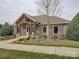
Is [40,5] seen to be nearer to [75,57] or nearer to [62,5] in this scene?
[62,5]

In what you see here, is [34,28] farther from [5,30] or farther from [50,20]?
[5,30]

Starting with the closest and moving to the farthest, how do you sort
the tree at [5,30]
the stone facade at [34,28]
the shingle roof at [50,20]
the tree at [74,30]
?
the tree at [74,30] → the stone facade at [34,28] → the shingle roof at [50,20] → the tree at [5,30]

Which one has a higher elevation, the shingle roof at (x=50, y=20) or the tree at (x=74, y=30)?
the shingle roof at (x=50, y=20)

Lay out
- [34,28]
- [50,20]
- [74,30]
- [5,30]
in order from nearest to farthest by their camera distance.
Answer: [74,30]
[34,28]
[50,20]
[5,30]

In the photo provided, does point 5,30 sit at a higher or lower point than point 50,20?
lower

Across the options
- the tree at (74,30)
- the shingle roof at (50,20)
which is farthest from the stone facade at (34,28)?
the tree at (74,30)

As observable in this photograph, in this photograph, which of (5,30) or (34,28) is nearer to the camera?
(34,28)

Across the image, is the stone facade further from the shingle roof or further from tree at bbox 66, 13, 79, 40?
tree at bbox 66, 13, 79, 40

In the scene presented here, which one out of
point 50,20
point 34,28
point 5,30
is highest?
Answer: point 50,20

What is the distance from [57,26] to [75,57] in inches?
710

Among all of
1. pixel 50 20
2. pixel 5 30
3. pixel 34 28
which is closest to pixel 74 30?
pixel 34 28

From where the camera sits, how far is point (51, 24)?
28.5 meters

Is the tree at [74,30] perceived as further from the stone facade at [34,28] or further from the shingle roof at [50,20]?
the shingle roof at [50,20]

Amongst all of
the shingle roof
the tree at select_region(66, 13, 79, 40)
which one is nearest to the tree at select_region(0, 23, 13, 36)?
the shingle roof
